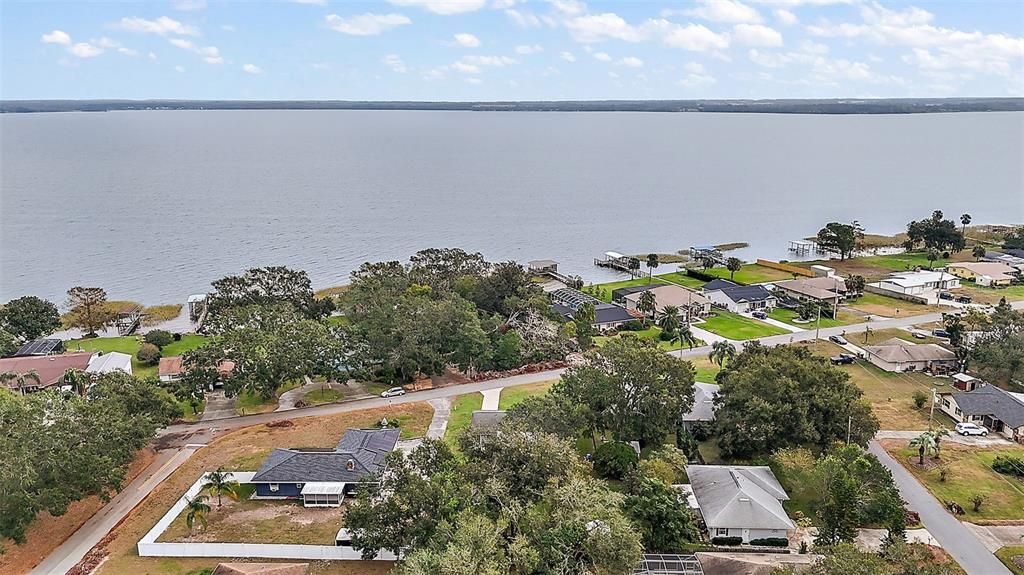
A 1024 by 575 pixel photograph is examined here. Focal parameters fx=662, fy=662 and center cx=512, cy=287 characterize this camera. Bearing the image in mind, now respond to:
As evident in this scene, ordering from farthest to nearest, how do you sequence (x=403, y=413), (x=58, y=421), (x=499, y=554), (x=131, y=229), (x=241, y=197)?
(x=241, y=197), (x=131, y=229), (x=403, y=413), (x=58, y=421), (x=499, y=554)

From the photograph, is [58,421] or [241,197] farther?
[241,197]

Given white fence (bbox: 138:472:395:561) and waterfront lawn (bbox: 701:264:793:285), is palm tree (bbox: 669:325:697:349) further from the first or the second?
white fence (bbox: 138:472:395:561)

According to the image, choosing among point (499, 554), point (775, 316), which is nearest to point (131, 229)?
point (775, 316)

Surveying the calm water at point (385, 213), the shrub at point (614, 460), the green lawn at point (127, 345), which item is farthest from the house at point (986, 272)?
the green lawn at point (127, 345)

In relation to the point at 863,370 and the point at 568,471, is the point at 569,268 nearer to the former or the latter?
the point at 863,370

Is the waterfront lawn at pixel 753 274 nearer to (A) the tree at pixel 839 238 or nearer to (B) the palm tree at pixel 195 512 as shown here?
(A) the tree at pixel 839 238

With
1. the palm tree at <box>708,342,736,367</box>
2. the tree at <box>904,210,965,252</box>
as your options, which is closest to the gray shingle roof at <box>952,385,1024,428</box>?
the palm tree at <box>708,342,736,367</box>
